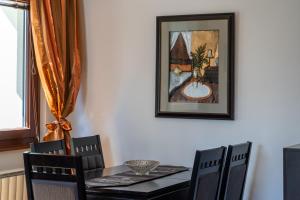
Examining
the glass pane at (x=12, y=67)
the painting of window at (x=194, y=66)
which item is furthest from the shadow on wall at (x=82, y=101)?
the painting of window at (x=194, y=66)

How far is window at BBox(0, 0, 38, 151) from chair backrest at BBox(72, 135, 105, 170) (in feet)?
1.70

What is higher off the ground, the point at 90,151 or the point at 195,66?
the point at 195,66

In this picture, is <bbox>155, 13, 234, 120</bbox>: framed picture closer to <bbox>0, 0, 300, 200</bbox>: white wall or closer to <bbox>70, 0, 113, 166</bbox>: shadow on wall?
<bbox>0, 0, 300, 200</bbox>: white wall

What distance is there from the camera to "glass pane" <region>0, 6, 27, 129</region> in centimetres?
411

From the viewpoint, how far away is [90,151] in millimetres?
4059

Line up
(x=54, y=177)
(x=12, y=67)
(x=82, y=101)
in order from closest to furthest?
1. (x=54, y=177)
2. (x=12, y=67)
3. (x=82, y=101)

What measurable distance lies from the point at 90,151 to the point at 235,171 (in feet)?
4.04

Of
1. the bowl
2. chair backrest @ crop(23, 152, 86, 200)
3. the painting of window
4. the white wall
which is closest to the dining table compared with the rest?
the bowl

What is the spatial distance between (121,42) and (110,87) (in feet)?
1.30

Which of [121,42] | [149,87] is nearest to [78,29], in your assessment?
[121,42]

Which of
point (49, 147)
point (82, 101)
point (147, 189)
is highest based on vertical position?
→ point (82, 101)

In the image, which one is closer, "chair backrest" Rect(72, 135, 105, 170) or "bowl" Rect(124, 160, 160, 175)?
"bowl" Rect(124, 160, 160, 175)

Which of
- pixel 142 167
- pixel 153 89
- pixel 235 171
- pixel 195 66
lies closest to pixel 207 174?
pixel 235 171

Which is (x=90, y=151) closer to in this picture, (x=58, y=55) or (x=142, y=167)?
(x=142, y=167)
